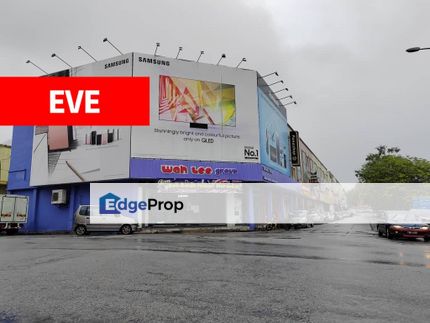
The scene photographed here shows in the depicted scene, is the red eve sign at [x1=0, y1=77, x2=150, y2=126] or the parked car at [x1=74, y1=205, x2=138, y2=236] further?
the red eve sign at [x1=0, y1=77, x2=150, y2=126]

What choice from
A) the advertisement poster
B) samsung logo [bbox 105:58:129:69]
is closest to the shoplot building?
samsung logo [bbox 105:58:129:69]

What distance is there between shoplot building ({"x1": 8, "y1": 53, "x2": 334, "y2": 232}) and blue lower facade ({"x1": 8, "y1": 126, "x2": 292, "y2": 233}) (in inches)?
3.1

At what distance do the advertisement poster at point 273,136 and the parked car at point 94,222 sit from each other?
46.6 ft

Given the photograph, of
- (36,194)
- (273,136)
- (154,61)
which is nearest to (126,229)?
(36,194)

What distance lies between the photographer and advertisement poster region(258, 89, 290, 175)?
112 ft

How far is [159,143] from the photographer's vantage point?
95.2ft

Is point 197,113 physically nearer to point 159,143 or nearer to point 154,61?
point 159,143

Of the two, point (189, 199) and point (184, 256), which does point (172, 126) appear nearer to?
point (189, 199)

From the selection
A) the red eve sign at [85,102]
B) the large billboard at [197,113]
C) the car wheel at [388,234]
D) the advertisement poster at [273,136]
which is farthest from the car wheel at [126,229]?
the car wheel at [388,234]

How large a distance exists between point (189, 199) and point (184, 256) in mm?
21296

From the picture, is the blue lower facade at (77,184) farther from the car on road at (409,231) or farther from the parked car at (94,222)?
the car on road at (409,231)

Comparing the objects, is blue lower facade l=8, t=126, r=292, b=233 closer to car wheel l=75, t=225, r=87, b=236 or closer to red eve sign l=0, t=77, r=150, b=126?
red eve sign l=0, t=77, r=150, b=126

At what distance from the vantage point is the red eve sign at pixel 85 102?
92.3ft

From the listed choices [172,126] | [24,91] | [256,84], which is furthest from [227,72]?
[24,91]
